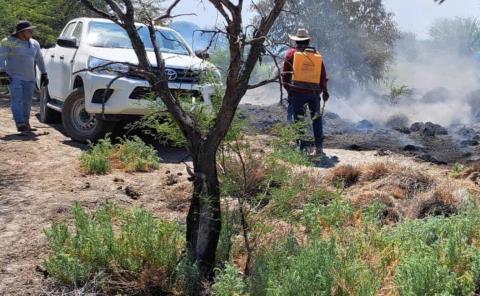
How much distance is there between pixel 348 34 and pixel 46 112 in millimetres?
22896

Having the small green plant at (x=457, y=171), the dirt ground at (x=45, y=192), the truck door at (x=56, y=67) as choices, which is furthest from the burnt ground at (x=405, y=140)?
the truck door at (x=56, y=67)

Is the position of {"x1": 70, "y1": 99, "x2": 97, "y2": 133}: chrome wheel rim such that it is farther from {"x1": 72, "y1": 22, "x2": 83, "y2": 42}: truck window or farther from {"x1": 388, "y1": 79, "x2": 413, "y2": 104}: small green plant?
{"x1": 388, "y1": 79, "x2": 413, "y2": 104}: small green plant

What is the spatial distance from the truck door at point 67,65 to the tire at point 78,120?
1.27ft

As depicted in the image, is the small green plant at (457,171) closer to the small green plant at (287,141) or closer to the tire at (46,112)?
the small green plant at (287,141)

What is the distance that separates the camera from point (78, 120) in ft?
29.5

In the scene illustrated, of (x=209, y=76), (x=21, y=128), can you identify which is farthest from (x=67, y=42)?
(x=209, y=76)

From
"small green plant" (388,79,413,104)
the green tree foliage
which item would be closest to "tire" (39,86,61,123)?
"small green plant" (388,79,413,104)

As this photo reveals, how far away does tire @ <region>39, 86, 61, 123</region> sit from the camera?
414 inches

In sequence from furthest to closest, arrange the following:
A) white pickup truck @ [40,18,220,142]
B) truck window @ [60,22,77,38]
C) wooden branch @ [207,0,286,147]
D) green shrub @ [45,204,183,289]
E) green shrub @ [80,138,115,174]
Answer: truck window @ [60,22,77,38]
white pickup truck @ [40,18,220,142]
green shrub @ [80,138,115,174]
green shrub @ [45,204,183,289]
wooden branch @ [207,0,286,147]

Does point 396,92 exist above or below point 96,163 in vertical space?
above

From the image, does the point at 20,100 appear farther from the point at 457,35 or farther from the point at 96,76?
the point at 457,35

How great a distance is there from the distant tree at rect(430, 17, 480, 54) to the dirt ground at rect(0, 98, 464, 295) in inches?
1828

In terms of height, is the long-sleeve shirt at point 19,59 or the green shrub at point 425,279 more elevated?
the long-sleeve shirt at point 19,59

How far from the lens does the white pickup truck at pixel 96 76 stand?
8.03m
